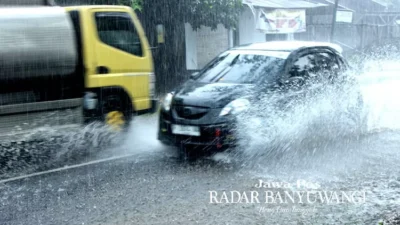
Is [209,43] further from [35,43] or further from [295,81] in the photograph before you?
[35,43]

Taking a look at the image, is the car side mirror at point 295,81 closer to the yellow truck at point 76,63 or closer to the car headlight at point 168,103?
the car headlight at point 168,103

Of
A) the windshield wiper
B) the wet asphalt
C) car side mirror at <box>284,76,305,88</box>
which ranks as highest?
the windshield wiper

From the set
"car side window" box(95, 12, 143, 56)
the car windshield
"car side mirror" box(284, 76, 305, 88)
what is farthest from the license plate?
"car side window" box(95, 12, 143, 56)

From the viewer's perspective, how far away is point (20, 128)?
7.59 metres

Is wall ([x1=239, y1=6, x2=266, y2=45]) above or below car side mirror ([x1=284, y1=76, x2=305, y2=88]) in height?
above

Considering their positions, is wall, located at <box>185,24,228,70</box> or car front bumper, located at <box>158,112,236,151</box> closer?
car front bumper, located at <box>158,112,236,151</box>

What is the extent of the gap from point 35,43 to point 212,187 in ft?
10.8

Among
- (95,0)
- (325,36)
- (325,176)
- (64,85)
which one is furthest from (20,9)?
(325,36)

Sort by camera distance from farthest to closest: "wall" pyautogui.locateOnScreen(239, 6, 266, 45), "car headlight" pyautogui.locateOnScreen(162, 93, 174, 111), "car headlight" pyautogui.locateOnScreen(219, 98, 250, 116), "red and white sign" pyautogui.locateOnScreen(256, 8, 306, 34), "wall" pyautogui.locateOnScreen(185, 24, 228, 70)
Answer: "wall" pyautogui.locateOnScreen(239, 6, 266, 45) → "wall" pyautogui.locateOnScreen(185, 24, 228, 70) → "red and white sign" pyautogui.locateOnScreen(256, 8, 306, 34) → "car headlight" pyautogui.locateOnScreen(162, 93, 174, 111) → "car headlight" pyautogui.locateOnScreen(219, 98, 250, 116)

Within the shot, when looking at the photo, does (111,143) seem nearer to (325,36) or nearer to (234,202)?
(234,202)

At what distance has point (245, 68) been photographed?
336 inches

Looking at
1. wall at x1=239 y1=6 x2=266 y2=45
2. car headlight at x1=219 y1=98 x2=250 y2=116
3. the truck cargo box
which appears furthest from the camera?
wall at x1=239 y1=6 x2=266 y2=45

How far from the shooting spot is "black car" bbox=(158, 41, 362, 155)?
7543 mm

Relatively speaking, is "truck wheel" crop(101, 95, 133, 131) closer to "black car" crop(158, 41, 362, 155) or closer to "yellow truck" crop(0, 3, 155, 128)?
"yellow truck" crop(0, 3, 155, 128)
